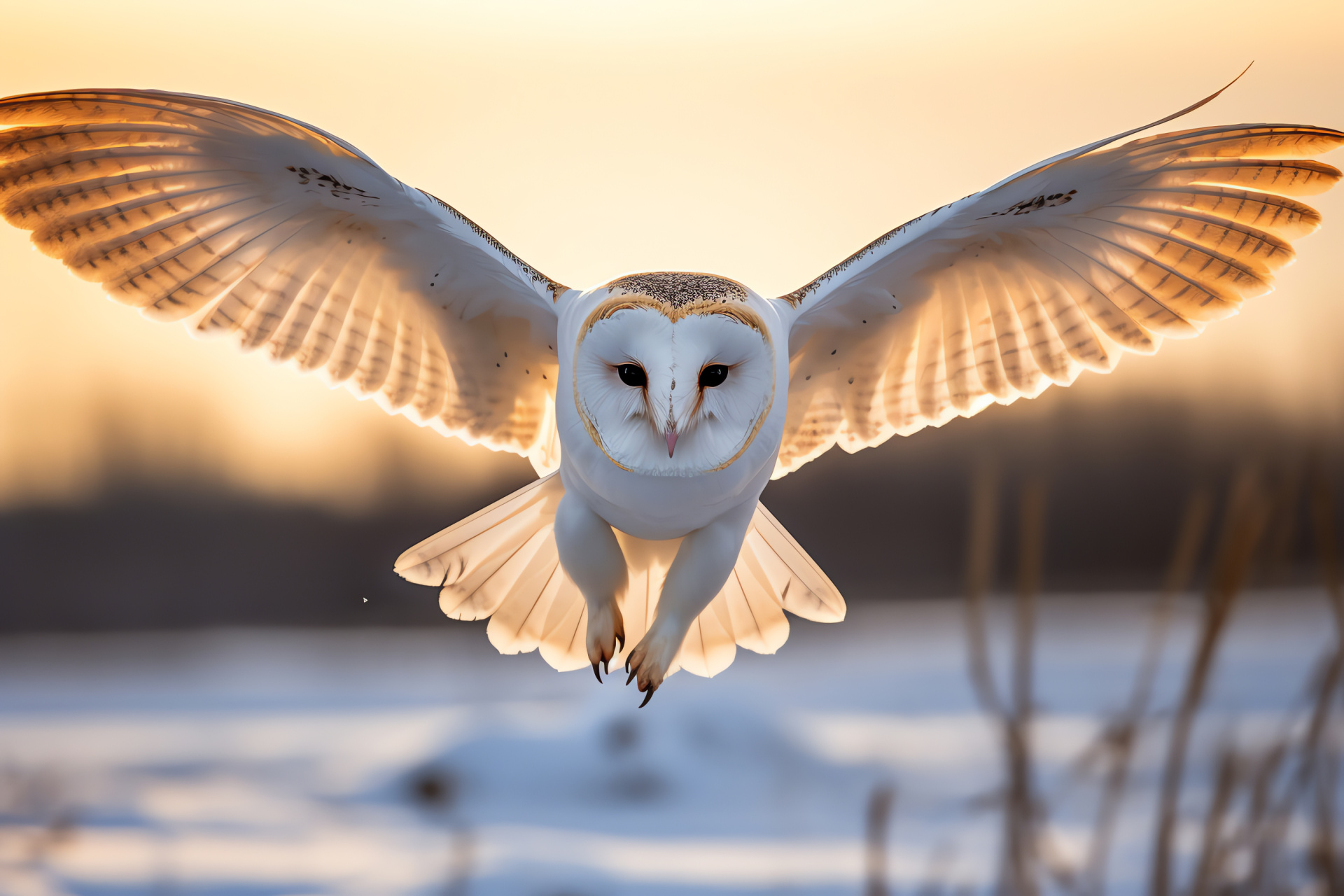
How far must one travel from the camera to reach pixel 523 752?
29.0 ft

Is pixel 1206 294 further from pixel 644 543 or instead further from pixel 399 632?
pixel 399 632

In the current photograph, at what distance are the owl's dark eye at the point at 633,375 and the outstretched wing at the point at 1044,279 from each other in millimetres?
536

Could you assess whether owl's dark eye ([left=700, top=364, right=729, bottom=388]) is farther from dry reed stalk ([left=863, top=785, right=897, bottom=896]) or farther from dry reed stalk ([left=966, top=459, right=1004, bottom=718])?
dry reed stalk ([left=863, top=785, right=897, bottom=896])

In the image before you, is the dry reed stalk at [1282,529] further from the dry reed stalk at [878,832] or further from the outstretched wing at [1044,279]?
the dry reed stalk at [878,832]

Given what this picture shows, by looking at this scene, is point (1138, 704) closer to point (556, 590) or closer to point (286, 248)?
point (556, 590)

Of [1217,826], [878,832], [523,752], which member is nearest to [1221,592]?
[1217,826]

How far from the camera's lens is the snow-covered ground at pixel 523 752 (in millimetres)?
6734

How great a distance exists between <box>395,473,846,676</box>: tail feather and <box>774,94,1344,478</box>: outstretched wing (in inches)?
13.0

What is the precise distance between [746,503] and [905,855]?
7.21 meters

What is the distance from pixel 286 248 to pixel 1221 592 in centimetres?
207

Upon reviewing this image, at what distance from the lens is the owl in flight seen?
1.49 m

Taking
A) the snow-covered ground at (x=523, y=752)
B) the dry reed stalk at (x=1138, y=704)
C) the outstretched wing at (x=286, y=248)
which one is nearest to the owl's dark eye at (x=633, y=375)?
the outstretched wing at (x=286, y=248)

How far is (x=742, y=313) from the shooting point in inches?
51.6

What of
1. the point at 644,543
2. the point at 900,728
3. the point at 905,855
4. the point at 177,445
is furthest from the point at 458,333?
the point at 900,728
